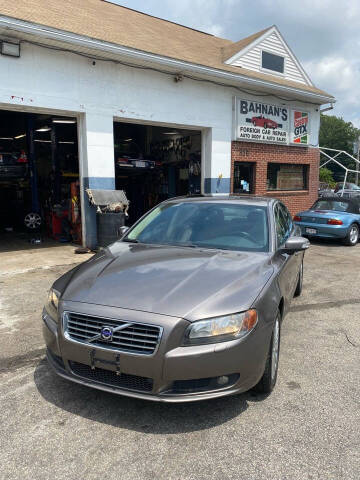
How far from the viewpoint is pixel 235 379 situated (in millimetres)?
2527

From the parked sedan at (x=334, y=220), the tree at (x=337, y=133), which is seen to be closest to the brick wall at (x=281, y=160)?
the parked sedan at (x=334, y=220)

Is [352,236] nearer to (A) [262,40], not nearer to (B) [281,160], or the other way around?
(B) [281,160]

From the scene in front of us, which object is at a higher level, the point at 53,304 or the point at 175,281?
the point at 175,281

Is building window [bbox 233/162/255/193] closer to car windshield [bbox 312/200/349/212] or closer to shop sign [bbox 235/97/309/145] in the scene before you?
shop sign [bbox 235/97/309/145]

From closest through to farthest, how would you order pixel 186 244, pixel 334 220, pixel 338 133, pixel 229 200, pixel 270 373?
pixel 270 373 → pixel 186 244 → pixel 229 200 → pixel 334 220 → pixel 338 133

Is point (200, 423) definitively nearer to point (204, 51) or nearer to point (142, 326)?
point (142, 326)

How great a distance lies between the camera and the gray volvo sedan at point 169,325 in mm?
2420

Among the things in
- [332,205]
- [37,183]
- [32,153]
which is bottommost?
[332,205]

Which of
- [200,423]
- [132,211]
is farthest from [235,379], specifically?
[132,211]

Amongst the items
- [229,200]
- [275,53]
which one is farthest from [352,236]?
[229,200]

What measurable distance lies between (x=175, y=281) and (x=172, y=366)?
0.67m

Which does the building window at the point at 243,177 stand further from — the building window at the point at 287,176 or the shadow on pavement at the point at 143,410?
the shadow on pavement at the point at 143,410

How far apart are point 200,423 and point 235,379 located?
1.40 ft

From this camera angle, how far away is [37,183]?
44.6 feet
